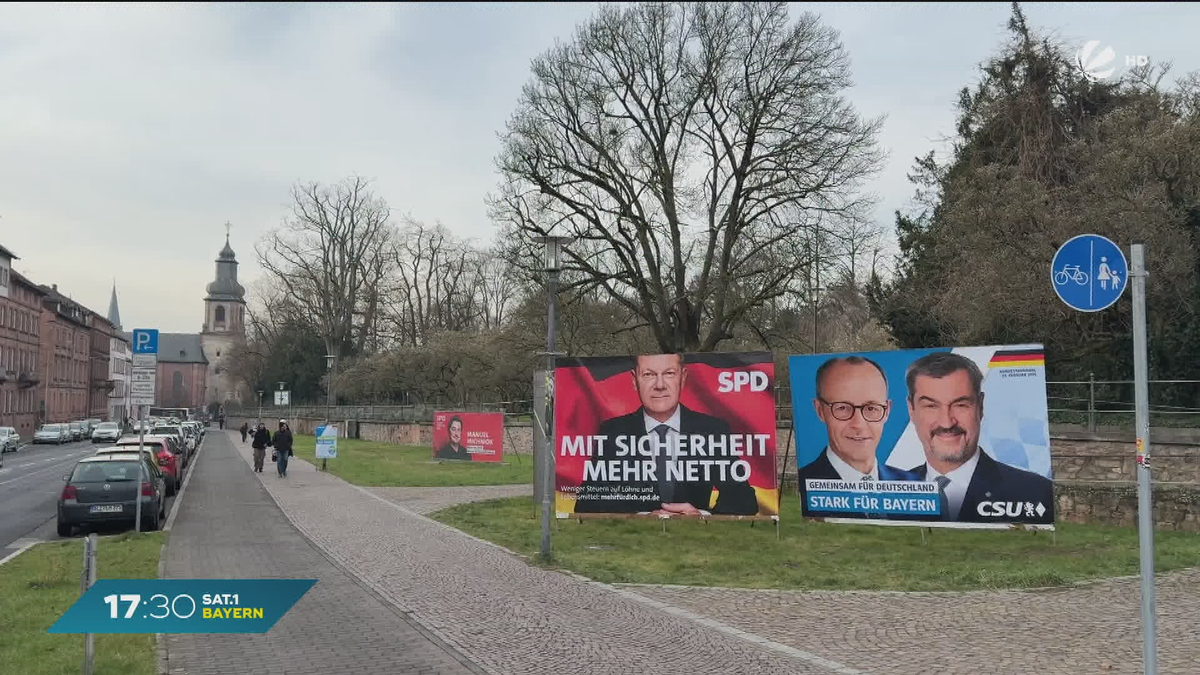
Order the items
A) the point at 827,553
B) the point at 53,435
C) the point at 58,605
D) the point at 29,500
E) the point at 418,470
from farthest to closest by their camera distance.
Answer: the point at 53,435
the point at 418,470
the point at 29,500
the point at 827,553
the point at 58,605

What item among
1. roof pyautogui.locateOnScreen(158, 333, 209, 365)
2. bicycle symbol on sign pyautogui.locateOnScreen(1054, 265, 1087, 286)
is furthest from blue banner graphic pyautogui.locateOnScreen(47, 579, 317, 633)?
roof pyautogui.locateOnScreen(158, 333, 209, 365)

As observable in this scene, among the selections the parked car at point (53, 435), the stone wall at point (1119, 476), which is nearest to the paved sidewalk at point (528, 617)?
the stone wall at point (1119, 476)

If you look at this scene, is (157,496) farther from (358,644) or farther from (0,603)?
(358,644)

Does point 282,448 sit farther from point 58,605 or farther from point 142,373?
point 58,605

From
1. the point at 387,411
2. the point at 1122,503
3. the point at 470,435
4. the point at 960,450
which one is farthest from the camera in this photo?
the point at 387,411

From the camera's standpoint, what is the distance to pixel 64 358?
89.8 m

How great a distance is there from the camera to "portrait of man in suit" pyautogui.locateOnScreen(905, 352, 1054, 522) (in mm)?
14140

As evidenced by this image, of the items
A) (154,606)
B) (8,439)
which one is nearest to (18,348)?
(8,439)

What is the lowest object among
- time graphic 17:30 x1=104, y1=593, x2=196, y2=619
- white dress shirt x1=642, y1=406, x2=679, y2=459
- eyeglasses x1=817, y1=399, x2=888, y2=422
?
time graphic 17:30 x1=104, y1=593, x2=196, y2=619

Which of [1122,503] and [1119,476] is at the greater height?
[1119,476]

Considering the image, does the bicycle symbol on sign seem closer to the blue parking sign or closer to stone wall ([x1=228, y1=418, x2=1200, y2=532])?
stone wall ([x1=228, y1=418, x2=1200, y2=532])

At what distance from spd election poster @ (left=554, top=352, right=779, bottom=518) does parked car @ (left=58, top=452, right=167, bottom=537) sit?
7.28 m

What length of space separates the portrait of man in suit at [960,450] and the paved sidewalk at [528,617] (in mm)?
6356

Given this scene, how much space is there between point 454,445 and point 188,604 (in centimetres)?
3214
